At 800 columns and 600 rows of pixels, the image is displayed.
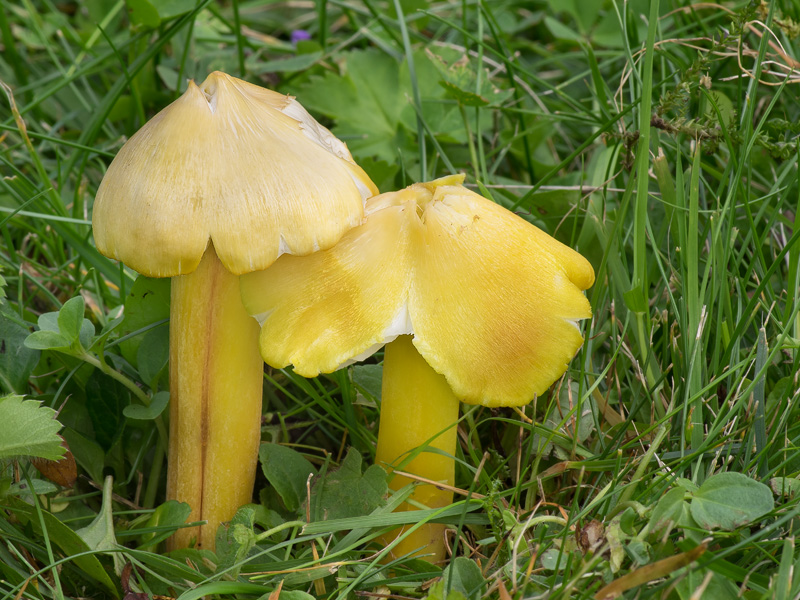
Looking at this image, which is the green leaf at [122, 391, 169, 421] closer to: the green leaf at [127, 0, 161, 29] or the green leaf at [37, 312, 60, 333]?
the green leaf at [37, 312, 60, 333]

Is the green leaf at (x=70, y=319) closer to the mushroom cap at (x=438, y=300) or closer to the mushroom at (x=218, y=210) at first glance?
the mushroom at (x=218, y=210)

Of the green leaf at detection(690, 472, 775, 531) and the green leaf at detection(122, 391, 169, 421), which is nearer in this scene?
the green leaf at detection(690, 472, 775, 531)

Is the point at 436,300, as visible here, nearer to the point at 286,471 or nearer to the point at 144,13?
the point at 286,471

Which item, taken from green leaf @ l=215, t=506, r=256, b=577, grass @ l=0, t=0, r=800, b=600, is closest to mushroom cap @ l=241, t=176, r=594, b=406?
grass @ l=0, t=0, r=800, b=600

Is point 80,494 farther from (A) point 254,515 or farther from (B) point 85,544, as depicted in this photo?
(A) point 254,515

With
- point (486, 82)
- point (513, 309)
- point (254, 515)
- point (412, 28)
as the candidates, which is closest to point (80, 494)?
point (254, 515)

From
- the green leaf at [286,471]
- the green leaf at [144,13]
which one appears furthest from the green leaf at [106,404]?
the green leaf at [144,13]
